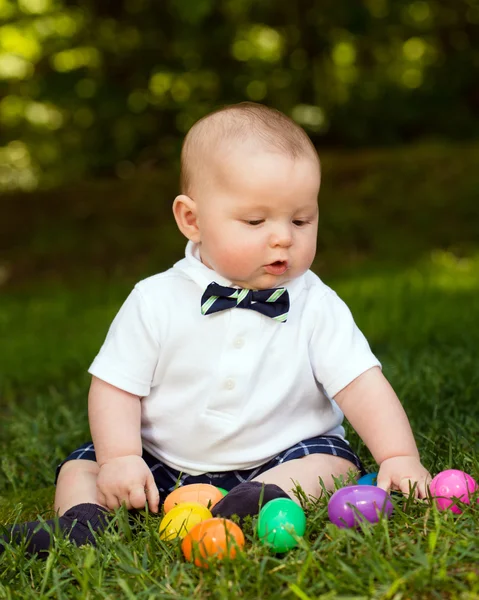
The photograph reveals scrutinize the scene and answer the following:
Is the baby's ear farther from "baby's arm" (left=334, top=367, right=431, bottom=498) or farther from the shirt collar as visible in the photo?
"baby's arm" (left=334, top=367, right=431, bottom=498)

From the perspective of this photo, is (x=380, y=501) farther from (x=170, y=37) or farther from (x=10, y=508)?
(x=170, y=37)

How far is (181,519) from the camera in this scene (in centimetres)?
189

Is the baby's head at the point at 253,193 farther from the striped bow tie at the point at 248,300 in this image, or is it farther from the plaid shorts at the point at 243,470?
the plaid shorts at the point at 243,470

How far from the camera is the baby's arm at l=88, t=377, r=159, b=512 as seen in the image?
2.07m

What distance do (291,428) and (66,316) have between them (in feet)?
11.2

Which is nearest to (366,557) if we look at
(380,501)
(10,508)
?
(380,501)

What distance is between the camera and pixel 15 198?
332 inches

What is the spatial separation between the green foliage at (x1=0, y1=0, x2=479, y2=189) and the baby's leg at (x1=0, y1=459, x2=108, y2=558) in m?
5.78

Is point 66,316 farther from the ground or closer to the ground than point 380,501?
closer to the ground

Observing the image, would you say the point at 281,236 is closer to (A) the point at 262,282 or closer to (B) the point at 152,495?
(A) the point at 262,282

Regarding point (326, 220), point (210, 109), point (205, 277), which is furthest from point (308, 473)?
point (210, 109)

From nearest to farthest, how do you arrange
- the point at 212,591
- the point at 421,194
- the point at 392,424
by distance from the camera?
the point at 212,591 < the point at 392,424 < the point at 421,194

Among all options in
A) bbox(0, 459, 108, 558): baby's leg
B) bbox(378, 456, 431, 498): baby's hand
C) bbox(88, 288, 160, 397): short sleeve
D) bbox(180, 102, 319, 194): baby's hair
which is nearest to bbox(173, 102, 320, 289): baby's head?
bbox(180, 102, 319, 194): baby's hair

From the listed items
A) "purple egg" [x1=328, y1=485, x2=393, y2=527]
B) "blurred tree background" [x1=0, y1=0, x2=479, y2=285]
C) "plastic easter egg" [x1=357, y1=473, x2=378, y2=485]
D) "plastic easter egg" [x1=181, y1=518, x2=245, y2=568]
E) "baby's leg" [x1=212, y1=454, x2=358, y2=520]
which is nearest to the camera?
"plastic easter egg" [x1=181, y1=518, x2=245, y2=568]
